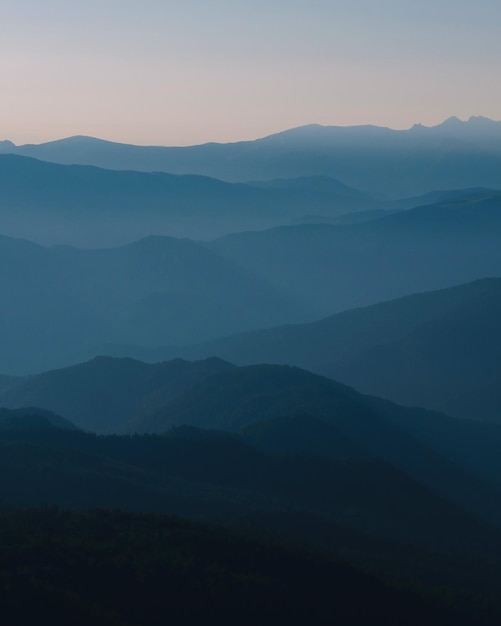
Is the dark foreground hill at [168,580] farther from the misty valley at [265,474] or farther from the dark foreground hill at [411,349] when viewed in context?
the dark foreground hill at [411,349]

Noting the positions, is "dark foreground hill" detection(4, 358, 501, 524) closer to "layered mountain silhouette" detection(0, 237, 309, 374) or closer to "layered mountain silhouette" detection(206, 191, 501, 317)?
"layered mountain silhouette" detection(0, 237, 309, 374)

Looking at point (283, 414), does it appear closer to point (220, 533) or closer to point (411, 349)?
point (220, 533)

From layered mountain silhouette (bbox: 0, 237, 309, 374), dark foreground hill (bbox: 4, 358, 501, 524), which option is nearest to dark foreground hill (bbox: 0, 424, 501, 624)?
dark foreground hill (bbox: 4, 358, 501, 524)

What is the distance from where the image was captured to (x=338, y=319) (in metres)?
108

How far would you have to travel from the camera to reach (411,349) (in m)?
92.9

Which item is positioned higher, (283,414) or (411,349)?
(411,349)

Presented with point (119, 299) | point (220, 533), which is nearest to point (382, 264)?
point (119, 299)

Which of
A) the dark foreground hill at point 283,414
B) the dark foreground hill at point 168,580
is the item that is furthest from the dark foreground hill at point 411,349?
the dark foreground hill at point 168,580

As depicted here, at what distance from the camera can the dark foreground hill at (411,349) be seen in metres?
86.4

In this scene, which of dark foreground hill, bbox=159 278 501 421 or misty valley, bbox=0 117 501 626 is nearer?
misty valley, bbox=0 117 501 626

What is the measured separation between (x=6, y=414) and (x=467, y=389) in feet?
141

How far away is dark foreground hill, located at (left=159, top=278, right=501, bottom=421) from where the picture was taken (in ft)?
284

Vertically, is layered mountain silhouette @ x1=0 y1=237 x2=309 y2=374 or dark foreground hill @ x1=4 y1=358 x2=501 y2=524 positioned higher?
layered mountain silhouette @ x1=0 y1=237 x2=309 y2=374

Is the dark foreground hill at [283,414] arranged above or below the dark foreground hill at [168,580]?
above
